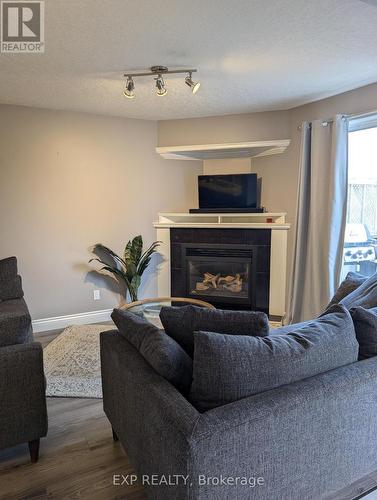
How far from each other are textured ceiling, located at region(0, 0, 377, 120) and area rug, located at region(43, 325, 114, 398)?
249 centimetres

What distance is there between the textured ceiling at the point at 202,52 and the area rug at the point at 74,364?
2494mm

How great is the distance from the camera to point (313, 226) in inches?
145

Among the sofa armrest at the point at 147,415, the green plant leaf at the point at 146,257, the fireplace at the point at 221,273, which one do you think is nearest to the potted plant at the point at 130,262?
the green plant leaf at the point at 146,257

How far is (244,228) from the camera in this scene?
14.0 feet

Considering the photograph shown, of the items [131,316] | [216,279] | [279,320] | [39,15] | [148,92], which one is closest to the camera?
[131,316]

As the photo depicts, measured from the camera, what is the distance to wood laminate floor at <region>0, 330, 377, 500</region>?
174 cm

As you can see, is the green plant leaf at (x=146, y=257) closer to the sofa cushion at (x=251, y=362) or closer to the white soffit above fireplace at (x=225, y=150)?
the white soffit above fireplace at (x=225, y=150)

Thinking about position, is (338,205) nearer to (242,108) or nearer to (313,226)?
(313,226)

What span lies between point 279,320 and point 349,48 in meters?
2.91

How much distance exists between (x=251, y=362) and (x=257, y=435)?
9.7 inches

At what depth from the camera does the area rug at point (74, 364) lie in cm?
269

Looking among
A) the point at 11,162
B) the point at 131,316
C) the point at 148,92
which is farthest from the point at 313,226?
the point at 11,162

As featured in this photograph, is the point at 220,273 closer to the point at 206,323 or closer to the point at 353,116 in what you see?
the point at 353,116

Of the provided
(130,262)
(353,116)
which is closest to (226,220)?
(130,262)
